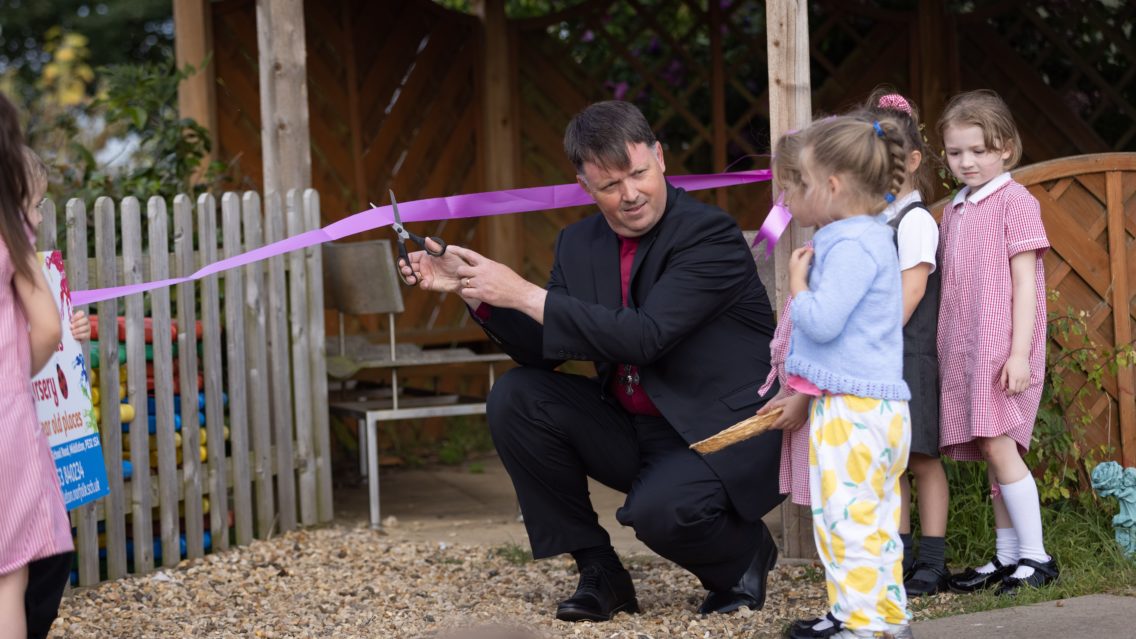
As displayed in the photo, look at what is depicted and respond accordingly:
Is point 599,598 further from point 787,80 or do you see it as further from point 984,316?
point 787,80

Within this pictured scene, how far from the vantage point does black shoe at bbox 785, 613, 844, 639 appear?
2.85 metres

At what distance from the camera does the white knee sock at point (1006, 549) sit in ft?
11.0

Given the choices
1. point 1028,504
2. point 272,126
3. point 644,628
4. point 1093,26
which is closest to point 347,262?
point 272,126

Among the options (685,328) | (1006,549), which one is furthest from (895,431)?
(1006,549)

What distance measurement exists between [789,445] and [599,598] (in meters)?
0.61

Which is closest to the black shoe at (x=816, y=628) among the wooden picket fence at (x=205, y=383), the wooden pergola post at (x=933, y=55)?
the wooden picket fence at (x=205, y=383)

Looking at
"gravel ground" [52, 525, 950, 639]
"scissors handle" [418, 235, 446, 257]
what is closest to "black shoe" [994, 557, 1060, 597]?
"gravel ground" [52, 525, 950, 639]

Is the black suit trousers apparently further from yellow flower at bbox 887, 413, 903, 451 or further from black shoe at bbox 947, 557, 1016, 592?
yellow flower at bbox 887, 413, 903, 451

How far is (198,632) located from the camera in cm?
341

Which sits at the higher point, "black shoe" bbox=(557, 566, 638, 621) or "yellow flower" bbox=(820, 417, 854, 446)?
"yellow flower" bbox=(820, 417, 854, 446)

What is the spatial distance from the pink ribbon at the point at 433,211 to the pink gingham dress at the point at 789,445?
2.32 feet

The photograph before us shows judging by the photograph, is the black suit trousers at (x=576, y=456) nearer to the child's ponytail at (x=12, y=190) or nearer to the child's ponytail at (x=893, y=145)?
the child's ponytail at (x=893, y=145)

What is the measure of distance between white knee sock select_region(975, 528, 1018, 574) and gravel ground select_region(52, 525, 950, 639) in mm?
436

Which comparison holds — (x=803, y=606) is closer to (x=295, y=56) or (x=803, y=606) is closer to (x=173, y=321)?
(x=173, y=321)
